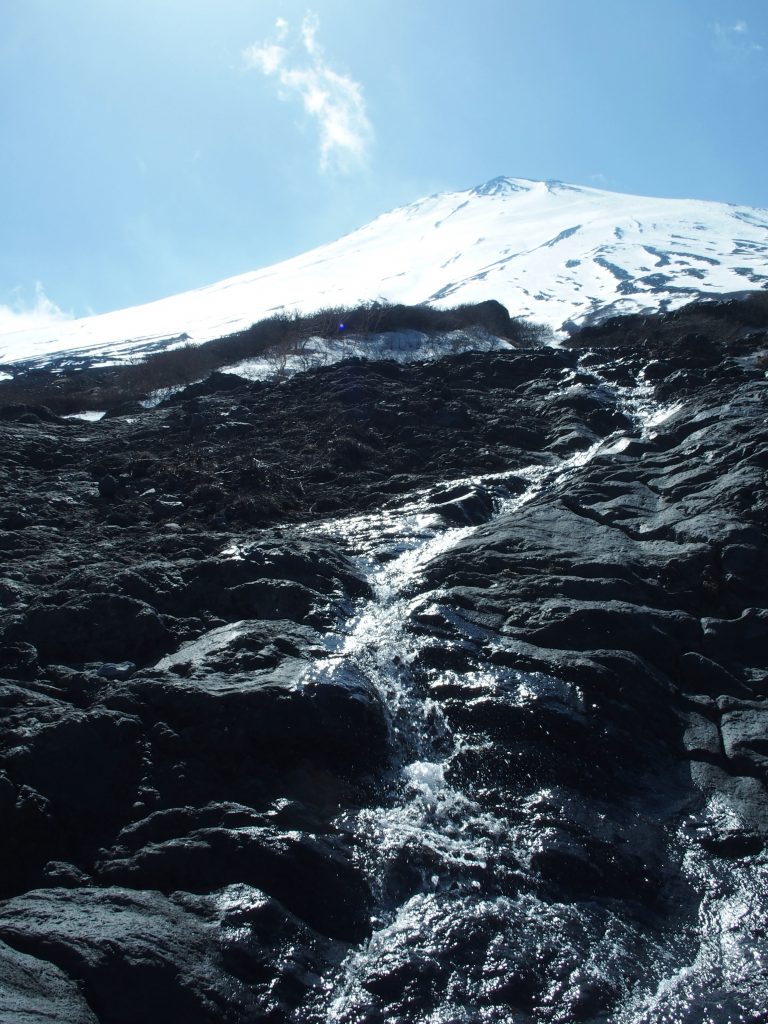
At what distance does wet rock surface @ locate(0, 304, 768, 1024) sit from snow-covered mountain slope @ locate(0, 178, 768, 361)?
1533 inches

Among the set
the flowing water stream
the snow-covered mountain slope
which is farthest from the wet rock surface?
the snow-covered mountain slope

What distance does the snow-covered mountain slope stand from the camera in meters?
60.1

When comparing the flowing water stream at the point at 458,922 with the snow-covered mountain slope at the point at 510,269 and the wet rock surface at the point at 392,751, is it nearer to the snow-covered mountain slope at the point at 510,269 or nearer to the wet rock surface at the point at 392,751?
the wet rock surface at the point at 392,751

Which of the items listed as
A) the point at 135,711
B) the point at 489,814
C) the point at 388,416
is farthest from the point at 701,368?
the point at 135,711

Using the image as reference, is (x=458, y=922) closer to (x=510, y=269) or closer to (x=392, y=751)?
(x=392, y=751)

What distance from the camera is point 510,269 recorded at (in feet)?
262

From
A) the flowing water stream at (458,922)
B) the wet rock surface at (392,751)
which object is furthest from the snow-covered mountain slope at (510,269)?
the flowing water stream at (458,922)

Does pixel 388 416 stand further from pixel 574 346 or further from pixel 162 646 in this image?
pixel 574 346

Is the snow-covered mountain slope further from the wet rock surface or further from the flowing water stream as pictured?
the flowing water stream

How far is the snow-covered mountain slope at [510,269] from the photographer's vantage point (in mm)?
60062

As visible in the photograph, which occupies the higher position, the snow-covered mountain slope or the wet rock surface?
the snow-covered mountain slope

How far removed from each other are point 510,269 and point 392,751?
7889 cm

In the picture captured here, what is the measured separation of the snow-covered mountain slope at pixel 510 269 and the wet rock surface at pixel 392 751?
38.9m

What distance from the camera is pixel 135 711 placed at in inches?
267
